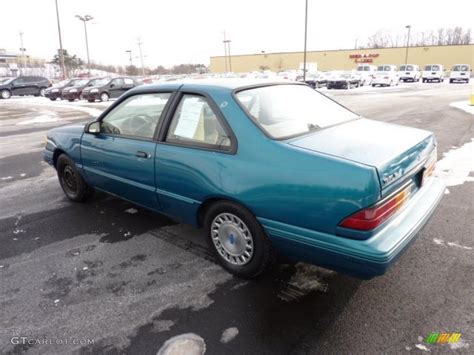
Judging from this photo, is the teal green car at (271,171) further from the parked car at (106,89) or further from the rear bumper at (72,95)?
the rear bumper at (72,95)

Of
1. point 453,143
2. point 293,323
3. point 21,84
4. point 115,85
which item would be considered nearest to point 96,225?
point 293,323

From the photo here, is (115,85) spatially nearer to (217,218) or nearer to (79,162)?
(79,162)

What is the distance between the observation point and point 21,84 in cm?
2927

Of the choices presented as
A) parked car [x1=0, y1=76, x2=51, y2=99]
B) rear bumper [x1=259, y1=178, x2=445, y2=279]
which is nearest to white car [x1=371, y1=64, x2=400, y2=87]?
parked car [x1=0, y1=76, x2=51, y2=99]

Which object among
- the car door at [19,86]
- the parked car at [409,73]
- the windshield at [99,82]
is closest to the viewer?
the windshield at [99,82]

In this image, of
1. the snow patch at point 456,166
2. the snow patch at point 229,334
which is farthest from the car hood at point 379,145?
the snow patch at point 456,166

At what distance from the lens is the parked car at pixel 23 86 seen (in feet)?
93.7

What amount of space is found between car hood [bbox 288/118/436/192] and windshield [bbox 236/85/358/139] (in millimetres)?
146

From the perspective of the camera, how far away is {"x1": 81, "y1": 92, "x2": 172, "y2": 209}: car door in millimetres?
3557

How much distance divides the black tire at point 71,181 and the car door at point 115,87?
742 inches

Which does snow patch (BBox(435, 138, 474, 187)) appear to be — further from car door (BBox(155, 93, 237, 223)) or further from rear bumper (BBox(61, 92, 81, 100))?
rear bumper (BBox(61, 92, 81, 100))

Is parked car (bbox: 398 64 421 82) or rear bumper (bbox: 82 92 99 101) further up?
parked car (bbox: 398 64 421 82)

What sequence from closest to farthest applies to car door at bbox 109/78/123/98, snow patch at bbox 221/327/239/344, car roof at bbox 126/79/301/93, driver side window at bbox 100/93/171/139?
snow patch at bbox 221/327/239/344 → car roof at bbox 126/79/301/93 → driver side window at bbox 100/93/171/139 → car door at bbox 109/78/123/98

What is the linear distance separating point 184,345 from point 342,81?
3184 centimetres
